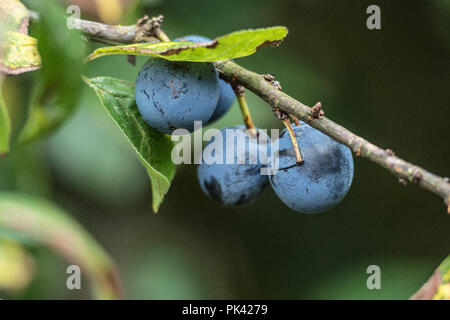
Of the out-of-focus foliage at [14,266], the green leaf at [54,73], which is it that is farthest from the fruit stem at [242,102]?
the out-of-focus foliage at [14,266]

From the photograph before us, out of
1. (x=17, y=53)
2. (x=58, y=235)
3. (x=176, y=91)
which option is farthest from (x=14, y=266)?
(x=176, y=91)

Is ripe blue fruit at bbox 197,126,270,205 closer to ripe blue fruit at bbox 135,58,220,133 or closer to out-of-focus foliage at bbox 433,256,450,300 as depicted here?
ripe blue fruit at bbox 135,58,220,133

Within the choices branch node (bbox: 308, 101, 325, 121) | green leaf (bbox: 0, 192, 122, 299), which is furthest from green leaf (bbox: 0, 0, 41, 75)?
green leaf (bbox: 0, 192, 122, 299)

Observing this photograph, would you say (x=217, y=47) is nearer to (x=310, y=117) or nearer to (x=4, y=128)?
(x=310, y=117)

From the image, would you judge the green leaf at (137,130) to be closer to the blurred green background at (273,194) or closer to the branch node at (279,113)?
the branch node at (279,113)
